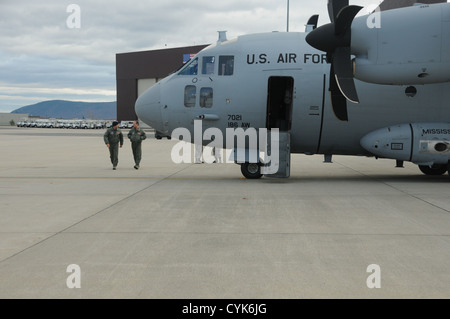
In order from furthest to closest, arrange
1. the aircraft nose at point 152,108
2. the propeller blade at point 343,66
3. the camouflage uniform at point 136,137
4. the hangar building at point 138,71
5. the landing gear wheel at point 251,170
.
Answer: the hangar building at point 138,71, the camouflage uniform at point 136,137, the aircraft nose at point 152,108, the landing gear wheel at point 251,170, the propeller blade at point 343,66

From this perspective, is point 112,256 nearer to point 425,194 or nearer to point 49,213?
point 49,213

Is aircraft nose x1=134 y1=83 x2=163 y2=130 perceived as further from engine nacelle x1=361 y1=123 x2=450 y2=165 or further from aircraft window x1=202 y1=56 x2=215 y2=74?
engine nacelle x1=361 y1=123 x2=450 y2=165

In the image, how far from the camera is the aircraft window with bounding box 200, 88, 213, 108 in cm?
1509

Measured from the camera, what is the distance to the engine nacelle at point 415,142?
1398 centimetres

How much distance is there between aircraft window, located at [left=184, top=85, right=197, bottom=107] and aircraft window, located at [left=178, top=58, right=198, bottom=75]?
52cm

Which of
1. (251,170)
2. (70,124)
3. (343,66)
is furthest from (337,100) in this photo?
(70,124)

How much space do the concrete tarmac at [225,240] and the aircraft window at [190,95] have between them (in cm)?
289

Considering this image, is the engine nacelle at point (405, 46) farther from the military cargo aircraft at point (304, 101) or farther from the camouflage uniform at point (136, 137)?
the camouflage uniform at point (136, 137)

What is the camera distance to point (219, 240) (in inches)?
292

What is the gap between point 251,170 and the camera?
50.6 ft

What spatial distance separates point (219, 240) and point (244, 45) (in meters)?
9.21

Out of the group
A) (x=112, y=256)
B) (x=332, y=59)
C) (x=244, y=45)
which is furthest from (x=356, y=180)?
(x=112, y=256)

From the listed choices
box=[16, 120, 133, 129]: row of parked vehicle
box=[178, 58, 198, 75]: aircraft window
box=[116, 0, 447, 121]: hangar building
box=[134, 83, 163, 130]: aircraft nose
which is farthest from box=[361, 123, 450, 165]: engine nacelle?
box=[16, 120, 133, 129]: row of parked vehicle

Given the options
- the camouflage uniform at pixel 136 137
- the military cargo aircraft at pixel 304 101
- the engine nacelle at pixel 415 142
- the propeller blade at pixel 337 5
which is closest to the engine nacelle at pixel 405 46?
the military cargo aircraft at pixel 304 101
